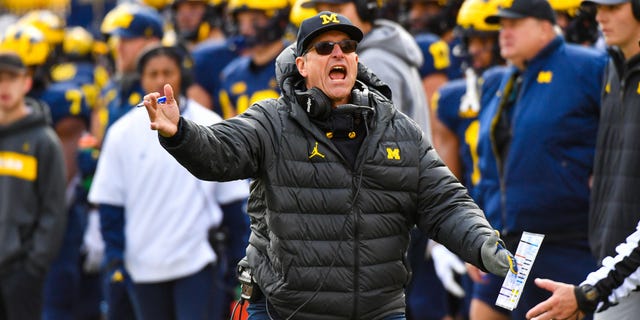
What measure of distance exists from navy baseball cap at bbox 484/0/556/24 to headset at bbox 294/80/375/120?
2.43m

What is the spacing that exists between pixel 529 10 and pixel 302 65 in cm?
249

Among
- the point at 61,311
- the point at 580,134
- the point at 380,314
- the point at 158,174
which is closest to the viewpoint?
the point at 380,314

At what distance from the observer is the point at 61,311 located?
11672 mm

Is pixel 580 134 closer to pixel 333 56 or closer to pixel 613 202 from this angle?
pixel 613 202

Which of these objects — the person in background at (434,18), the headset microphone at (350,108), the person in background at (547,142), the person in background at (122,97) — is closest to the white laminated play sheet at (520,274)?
the headset microphone at (350,108)

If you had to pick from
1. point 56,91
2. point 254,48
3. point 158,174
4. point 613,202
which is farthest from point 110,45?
point 613,202

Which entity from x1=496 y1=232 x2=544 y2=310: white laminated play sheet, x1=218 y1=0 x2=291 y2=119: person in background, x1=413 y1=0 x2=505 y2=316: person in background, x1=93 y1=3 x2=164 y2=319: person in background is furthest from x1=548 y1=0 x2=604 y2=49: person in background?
x1=496 y1=232 x2=544 y2=310: white laminated play sheet

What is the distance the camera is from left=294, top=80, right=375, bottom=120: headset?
19.6 feet

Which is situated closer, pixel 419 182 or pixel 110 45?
pixel 419 182

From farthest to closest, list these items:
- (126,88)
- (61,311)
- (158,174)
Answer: (61,311), (126,88), (158,174)

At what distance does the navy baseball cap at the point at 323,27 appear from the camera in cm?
604

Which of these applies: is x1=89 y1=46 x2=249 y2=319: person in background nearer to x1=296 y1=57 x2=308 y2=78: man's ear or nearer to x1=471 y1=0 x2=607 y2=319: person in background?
x1=471 y1=0 x2=607 y2=319: person in background

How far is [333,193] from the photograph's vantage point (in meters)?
5.93

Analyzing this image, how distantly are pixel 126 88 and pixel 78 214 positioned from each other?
1444 mm
